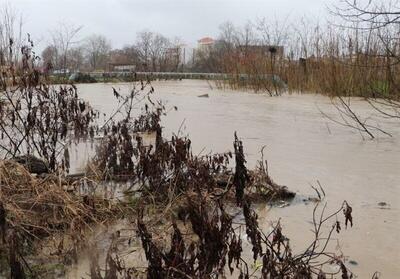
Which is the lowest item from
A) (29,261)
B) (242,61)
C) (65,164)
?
(29,261)

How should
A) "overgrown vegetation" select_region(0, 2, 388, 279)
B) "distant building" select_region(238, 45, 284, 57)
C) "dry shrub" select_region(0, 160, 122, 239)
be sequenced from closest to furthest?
"overgrown vegetation" select_region(0, 2, 388, 279), "dry shrub" select_region(0, 160, 122, 239), "distant building" select_region(238, 45, 284, 57)

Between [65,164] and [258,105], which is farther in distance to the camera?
[258,105]

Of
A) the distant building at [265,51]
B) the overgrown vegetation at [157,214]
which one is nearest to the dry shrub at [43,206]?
the overgrown vegetation at [157,214]

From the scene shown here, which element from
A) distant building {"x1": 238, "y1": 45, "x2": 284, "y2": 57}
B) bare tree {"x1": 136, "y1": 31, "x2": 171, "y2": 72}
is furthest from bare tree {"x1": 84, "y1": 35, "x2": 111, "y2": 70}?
distant building {"x1": 238, "y1": 45, "x2": 284, "y2": 57}

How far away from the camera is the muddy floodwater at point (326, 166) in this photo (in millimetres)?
3113

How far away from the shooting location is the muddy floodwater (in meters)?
3.11

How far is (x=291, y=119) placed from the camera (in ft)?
33.0

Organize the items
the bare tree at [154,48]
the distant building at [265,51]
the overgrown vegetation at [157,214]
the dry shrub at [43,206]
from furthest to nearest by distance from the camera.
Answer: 1. the bare tree at [154,48]
2. the distant building at [265,51]
3. the dry shrub at [43,206]
4. the overgrown vegetation at [157,214]

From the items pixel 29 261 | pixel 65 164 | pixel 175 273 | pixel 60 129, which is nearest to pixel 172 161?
pixel 65 164

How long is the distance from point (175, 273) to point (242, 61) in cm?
1751

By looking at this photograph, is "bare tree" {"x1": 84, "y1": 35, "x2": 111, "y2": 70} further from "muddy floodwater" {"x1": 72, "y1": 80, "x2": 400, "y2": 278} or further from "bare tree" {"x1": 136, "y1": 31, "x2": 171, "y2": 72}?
"muddy floodwater" {"x1": 72, "y1": 80, "x2": 400, "y2": 278}

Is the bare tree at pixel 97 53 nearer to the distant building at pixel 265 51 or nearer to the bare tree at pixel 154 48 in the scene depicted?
the bare tree at pixel 154 48

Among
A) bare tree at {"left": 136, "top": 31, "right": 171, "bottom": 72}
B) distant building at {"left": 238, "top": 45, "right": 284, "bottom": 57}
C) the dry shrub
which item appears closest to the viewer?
the dry shrub

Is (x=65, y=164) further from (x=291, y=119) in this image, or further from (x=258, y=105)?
(x=258, y=105)
